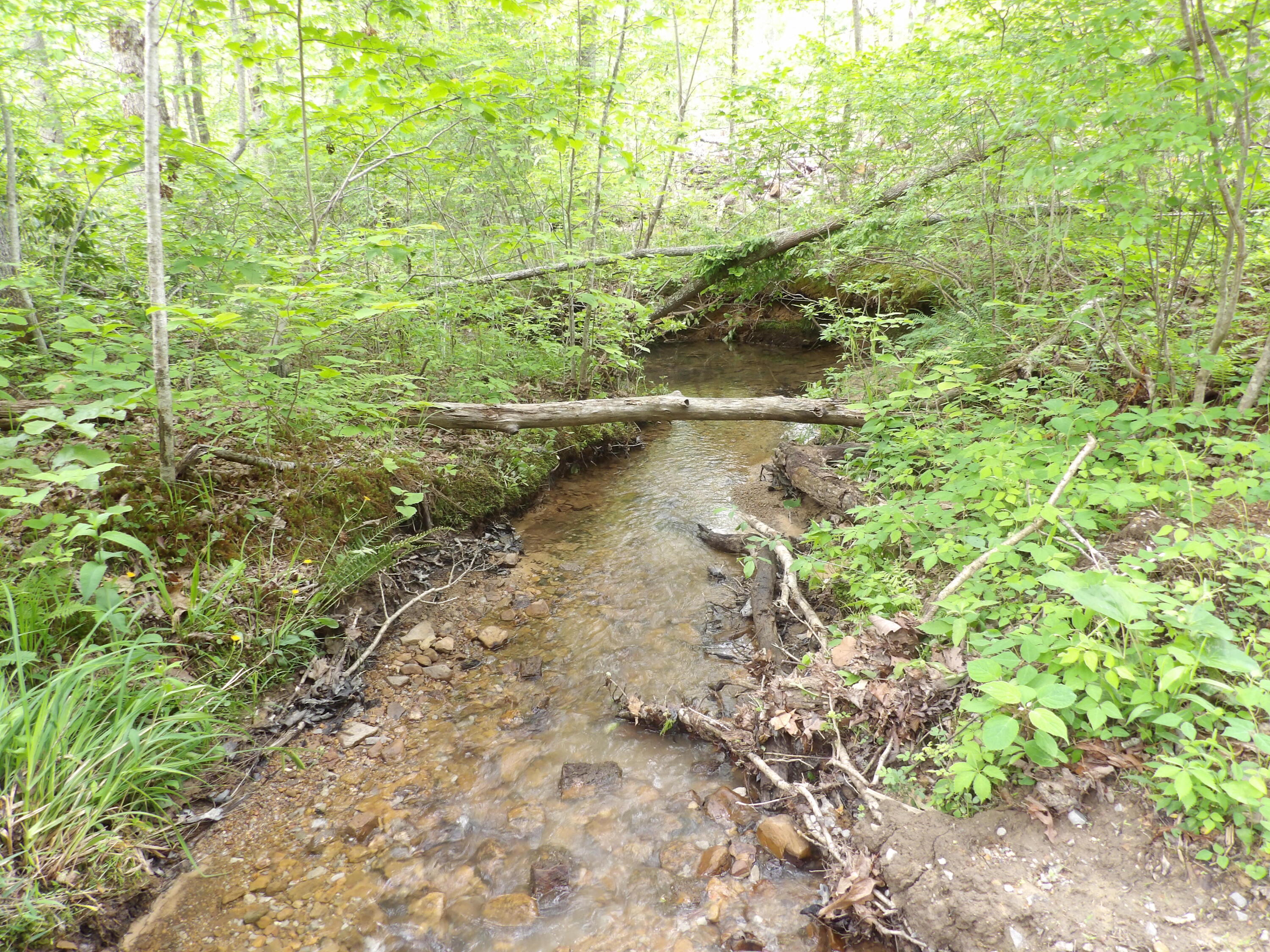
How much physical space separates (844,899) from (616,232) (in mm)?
8041

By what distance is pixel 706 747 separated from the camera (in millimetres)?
3158

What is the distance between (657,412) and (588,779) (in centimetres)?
349

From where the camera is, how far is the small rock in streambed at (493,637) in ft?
13.5

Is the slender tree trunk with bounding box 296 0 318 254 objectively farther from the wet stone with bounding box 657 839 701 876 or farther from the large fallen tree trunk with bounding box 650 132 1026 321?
the large fallen tree trunk with bounding box 650 132 1026 321

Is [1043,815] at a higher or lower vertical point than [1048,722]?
lower

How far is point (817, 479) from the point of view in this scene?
5.53 m

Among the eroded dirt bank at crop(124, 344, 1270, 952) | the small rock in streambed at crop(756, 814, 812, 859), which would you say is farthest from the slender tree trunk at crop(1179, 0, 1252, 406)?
the small rock in streambed at crop(756, 814, 812, 859)

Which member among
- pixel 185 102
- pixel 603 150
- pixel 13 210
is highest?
pixel 185 102

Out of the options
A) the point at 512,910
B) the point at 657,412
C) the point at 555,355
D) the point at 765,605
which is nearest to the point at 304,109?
the point at 555,355

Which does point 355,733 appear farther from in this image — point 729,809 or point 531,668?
point 729,809

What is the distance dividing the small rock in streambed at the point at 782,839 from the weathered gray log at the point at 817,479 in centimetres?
266

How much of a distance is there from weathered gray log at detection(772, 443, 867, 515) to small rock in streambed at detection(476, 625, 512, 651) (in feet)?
9.60

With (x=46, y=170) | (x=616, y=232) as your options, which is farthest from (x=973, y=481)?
(x=46, y=170)

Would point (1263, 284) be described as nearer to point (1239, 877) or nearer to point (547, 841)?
point (1239, 877)
